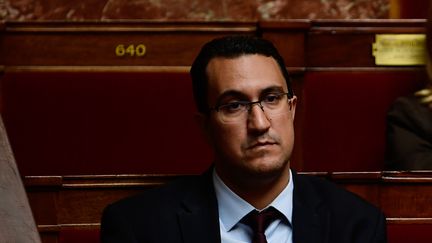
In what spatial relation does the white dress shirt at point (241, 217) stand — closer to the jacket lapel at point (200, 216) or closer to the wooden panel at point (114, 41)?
A: the jacket lapel at point (200, 216)

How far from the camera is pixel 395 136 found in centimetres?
78

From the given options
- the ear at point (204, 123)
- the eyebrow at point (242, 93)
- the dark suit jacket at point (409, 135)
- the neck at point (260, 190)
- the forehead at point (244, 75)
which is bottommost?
the dark suit jacket at point (409, 135)

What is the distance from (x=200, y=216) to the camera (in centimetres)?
52

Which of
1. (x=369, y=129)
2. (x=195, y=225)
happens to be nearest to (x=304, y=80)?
(x=369, y=129)

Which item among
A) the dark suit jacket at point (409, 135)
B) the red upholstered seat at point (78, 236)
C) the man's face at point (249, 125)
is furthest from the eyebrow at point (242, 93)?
the dark suit jacket at point (409, 135)

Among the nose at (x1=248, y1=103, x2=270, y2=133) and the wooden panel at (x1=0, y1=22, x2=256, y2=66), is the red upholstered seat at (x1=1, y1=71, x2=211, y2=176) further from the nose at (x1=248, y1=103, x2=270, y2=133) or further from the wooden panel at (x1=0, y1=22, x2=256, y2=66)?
the nose at (x1=248, y1=103, x2=270, y2=133)

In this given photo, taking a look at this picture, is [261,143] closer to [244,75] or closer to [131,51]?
[244,75]

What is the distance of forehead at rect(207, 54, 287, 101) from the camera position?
51 cm

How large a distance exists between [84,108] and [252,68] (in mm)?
352

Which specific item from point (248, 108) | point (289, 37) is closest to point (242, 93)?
point (248, 108)

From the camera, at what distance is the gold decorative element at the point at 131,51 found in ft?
2.70

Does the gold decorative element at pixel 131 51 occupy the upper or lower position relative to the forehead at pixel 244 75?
lower

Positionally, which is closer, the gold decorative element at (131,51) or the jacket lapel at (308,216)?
the jacket lapel at (308,216)

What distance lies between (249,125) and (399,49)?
1.33ft
